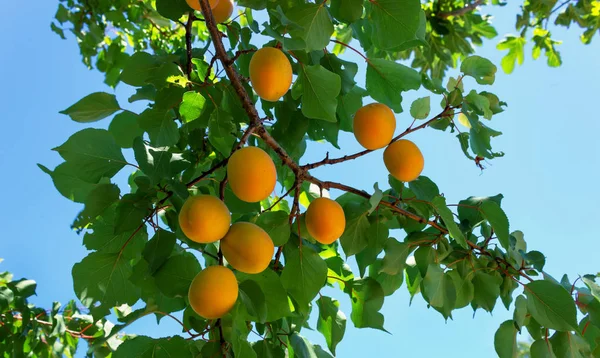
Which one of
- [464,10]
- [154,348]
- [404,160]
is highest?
[464,10]

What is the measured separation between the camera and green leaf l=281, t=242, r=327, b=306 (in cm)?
94

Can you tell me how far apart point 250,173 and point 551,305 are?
65cm

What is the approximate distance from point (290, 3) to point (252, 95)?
10.8 inches

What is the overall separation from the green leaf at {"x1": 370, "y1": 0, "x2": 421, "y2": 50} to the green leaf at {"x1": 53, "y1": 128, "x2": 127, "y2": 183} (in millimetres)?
542

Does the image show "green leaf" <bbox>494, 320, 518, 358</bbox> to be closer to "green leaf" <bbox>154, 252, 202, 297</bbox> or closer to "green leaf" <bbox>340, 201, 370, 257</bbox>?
"green leaf" <bbox>340, 201, 370, 257</bbox>

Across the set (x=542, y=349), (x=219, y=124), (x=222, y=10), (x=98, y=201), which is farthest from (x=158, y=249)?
(x=542, y=349)

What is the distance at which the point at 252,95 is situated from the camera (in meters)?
1.17

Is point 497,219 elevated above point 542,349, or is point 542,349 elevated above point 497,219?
point 497,219

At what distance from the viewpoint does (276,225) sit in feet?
3.11

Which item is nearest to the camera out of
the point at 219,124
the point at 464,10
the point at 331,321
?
the point at 219,124

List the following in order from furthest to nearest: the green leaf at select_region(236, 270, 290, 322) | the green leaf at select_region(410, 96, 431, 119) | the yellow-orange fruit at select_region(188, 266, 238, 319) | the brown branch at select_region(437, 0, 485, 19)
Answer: the brown branch at select_region(437, 0, 485, 19) → the green leaf at select_region(410, 96, 431, 119) → the green leaf at select_region(236, 270, 290, 322) → the yellow-orange fruit at select_region(188, 266, 238, 319)

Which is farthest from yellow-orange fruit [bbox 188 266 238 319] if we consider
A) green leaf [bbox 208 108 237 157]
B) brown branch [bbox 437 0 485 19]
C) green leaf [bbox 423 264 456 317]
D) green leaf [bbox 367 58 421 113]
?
brown branch [bbox 437 0 485 19]

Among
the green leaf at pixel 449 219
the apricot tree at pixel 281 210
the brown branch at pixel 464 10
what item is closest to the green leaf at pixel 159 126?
the apricot tree at pixel 281 210

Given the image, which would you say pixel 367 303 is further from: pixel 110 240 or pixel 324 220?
pixel 110 240
